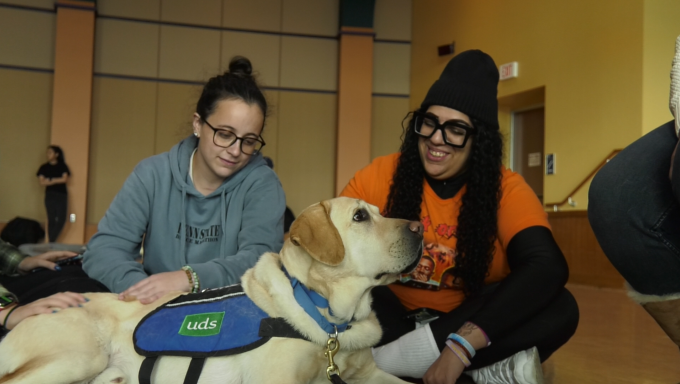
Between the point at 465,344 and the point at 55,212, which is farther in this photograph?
the point at 55,212

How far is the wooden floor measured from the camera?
8.02 ft

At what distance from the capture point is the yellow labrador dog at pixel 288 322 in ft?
5.88

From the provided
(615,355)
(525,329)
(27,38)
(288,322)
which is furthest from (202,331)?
Answer: (27,38)

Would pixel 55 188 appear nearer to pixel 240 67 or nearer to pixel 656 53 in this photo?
pixel 240 67

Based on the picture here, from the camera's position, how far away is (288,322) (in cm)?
185

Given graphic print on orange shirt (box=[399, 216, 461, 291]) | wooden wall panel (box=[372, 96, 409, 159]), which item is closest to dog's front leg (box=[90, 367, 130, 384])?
graphic print on orange shirt (box=[399, 216, 461, 291])

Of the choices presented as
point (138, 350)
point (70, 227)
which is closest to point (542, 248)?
point (138, 350)

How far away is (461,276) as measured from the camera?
244 cm

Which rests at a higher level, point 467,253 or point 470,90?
point 470,90

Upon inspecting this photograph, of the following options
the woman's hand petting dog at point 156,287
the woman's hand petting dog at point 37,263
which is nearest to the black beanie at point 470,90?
the woman's hand petting dog at point 156,287

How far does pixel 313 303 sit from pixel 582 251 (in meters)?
6.19

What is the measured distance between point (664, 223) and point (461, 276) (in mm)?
991

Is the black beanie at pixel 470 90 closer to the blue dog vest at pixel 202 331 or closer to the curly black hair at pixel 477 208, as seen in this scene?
the curly black hair at pixel 477 208

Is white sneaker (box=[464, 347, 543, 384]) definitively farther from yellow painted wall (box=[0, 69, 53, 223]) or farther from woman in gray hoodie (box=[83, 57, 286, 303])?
yellow painted wall (box=[0, 69, 53, 223])
